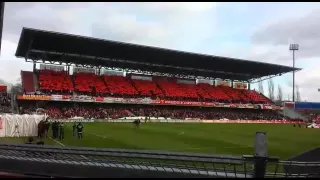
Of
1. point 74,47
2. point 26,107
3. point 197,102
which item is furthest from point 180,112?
point 26,107

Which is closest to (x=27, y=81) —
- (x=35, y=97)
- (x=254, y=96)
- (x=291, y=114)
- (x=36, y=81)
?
(x=36, y=81)

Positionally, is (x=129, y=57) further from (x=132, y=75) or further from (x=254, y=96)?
(x=254, y=96)

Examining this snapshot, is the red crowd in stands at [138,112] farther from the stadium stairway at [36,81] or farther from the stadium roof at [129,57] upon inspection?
the stadium roof at [129,57]

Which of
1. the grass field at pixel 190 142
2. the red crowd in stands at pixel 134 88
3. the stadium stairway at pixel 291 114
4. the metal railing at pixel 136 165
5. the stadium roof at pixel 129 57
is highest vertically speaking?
the stadium roof at pixel 129 57

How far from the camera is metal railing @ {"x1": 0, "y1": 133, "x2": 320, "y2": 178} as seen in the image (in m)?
6.80

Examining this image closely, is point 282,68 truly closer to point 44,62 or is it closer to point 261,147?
point 44,62

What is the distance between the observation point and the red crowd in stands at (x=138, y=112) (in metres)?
55.1

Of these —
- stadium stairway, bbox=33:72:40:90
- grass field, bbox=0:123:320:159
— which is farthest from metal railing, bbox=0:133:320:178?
stadium stairway, bbox=33:72:40:90

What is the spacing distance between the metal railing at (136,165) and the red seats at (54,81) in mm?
52097

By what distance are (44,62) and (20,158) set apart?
2329 inches

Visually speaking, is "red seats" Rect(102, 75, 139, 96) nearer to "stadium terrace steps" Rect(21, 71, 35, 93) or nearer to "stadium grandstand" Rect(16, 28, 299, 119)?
"stadium grandstand" Rect(16, 28, 299, 119)

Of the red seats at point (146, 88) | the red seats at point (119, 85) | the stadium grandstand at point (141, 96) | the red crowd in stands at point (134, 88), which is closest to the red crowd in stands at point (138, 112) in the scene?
the stadium grandstand at point (141, 96)

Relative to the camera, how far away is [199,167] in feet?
23.6

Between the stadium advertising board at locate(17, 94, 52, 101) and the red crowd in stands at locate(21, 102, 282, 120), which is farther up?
the stadium advertising board at locate(17, 94, 52, 101)
